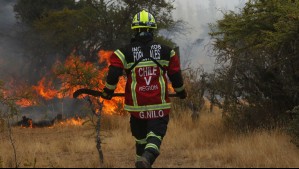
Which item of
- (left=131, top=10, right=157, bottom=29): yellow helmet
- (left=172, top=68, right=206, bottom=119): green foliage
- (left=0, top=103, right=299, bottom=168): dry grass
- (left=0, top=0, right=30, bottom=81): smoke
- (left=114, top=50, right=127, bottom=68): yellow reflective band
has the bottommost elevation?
(left=0, top=103, right=299, bottom=168): dry grass

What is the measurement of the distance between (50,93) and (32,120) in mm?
4855

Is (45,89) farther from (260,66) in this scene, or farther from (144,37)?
(144,37)

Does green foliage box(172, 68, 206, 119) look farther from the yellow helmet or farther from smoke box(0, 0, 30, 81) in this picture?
smoke box(0, 0, 30, 81)

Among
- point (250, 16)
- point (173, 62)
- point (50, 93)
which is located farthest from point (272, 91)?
point (50, 93)

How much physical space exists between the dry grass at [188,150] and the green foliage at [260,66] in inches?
31.1

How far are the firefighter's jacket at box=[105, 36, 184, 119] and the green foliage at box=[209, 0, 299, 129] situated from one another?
3.55 metres

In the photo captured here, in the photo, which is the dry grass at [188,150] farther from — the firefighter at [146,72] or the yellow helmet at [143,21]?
the yellow helmet at [143,21]

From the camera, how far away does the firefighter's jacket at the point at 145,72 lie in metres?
5.39

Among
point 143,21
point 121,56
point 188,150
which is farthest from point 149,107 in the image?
point 188,150

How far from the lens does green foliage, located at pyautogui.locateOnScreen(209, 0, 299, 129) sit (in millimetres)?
8719

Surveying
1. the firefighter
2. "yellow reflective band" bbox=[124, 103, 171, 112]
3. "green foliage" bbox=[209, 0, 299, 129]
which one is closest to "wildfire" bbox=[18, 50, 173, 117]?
the firefighter

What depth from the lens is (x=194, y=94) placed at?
1480 centimetres

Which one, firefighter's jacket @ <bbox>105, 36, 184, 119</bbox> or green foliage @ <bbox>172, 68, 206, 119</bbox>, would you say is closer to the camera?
firefighter's jacket @ <bbox>105, 36, 184, 119</bbox>

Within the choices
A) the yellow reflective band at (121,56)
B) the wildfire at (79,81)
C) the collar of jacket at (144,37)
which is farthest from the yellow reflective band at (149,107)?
the wildfire at (79,81)
